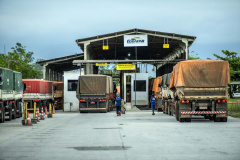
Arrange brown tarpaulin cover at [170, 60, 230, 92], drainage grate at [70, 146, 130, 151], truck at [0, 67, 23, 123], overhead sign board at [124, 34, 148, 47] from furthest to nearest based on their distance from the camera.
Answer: overhead sign board at [124, 34, 148, 47] → truck at [0, 67, 23, 123] → brown tarpaulin cover at [170, 60, 230, 92] → drainage grate at [70, 146, 130, 151]

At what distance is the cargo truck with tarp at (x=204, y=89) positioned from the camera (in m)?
21.4

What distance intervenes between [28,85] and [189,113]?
20.2m

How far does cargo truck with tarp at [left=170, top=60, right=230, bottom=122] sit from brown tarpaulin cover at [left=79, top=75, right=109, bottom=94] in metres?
14.4

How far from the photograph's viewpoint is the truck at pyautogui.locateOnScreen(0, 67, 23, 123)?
22.7m

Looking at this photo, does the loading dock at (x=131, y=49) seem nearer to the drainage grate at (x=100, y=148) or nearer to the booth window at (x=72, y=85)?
the booth window at (x=72, y=85)

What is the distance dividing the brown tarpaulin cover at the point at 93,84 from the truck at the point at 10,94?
297 inches

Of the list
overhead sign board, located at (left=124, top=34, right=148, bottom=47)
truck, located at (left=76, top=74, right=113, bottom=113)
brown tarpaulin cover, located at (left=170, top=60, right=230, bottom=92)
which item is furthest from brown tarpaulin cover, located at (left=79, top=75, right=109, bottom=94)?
brown tarpaulin cover, located at (left=170, top=60, right=230, bottom=92)

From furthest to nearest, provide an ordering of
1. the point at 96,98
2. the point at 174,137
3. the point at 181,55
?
the point at 181,55 → the point at 96,98 → the point at 174,137

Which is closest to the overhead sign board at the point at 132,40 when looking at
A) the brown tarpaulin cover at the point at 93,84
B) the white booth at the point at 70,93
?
the white booth at the point at 70,93

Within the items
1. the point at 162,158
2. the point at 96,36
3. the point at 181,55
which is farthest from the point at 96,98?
the point at 162,158

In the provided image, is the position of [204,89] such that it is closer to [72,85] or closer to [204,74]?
[204,74]

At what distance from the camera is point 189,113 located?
21.4 m

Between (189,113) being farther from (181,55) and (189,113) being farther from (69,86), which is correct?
(181,55)

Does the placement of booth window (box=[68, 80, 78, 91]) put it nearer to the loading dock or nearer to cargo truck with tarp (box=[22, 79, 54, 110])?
the loading dock
